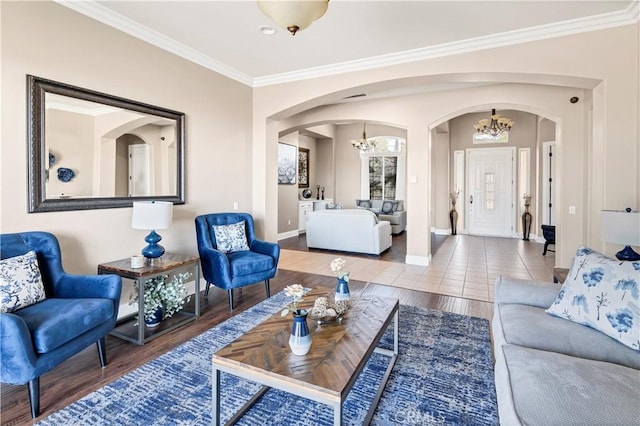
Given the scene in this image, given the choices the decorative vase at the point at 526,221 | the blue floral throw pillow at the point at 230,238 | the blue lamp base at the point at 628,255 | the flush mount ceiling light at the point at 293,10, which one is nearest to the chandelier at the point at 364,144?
the decorative vase at the point at 526,221

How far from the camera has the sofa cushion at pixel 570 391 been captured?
115 centimetres

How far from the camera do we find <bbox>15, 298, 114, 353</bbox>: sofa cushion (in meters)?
1.87

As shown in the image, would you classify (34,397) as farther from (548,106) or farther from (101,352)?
(548,106)

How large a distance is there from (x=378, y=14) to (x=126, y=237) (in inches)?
126

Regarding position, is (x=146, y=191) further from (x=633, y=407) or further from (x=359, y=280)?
(x=633, y=407)

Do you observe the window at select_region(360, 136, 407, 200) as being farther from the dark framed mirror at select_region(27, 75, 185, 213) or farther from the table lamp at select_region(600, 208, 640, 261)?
the table lamp at select_region(600, 208, 640, 261)

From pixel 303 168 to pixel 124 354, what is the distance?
8.08 m

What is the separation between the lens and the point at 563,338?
5.79ft

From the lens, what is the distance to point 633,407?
1190 millimetres

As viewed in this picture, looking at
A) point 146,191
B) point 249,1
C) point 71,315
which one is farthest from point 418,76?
point 71,315

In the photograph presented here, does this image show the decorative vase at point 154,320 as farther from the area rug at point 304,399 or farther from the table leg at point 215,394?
the table leg at point 215,394

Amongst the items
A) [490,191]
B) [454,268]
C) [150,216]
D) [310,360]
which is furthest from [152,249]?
[490,191]

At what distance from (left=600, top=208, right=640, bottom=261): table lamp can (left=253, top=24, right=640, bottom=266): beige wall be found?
656 millimetres

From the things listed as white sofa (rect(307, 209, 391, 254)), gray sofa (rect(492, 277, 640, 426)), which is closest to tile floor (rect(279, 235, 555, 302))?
white sofa (rect(307, 209, 391, 254))
